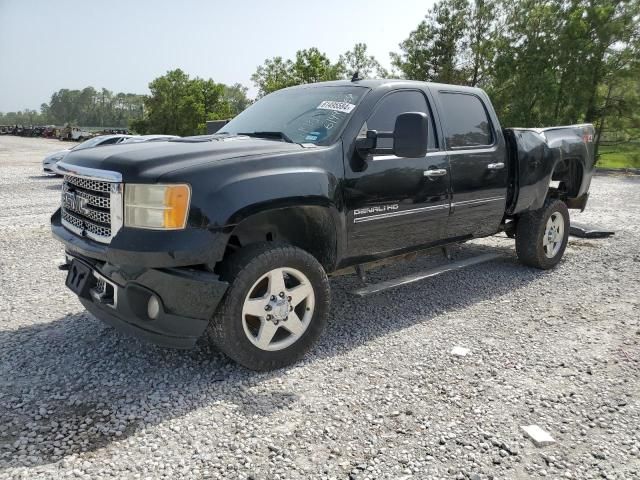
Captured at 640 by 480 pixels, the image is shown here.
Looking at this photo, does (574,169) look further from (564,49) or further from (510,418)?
(564,49)

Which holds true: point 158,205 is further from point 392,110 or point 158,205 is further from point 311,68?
point 311,68

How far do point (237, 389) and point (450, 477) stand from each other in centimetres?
134

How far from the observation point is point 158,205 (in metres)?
2.82

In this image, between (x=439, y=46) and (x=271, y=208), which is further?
(x=439, y=46)

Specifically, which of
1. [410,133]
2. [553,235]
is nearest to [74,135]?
[553,235]

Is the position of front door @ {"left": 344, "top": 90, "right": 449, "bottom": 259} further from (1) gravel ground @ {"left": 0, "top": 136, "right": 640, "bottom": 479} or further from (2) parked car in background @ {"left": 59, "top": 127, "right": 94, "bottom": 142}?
(2) parked car in background @ {"left": 59, "top": 127, "right": 94, "bottom": 142}

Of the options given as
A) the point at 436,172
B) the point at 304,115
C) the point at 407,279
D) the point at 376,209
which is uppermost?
the point at 304,115

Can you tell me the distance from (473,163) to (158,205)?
2.93 m

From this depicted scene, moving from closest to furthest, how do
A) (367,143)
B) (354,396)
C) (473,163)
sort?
(354,396), (367,143), (473,163)

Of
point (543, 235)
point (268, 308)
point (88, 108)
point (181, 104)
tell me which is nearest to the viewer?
point (268, 308)

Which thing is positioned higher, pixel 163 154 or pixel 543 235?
pixel 163 154

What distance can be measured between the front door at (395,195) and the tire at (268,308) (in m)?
0.55

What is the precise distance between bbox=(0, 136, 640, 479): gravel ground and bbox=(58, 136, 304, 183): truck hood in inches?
50.4

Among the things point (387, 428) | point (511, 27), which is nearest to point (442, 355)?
point (387, 428)
